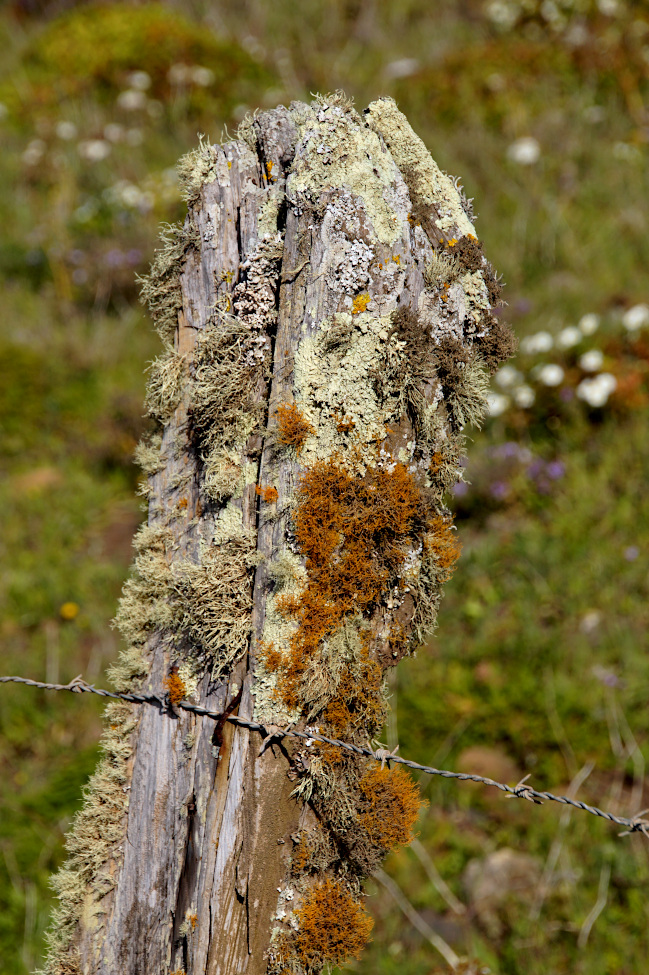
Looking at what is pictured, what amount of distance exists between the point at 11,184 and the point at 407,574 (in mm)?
9192

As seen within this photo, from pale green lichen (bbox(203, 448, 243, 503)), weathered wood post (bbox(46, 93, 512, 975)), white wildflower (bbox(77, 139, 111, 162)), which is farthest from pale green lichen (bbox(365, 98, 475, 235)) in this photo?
white wildflower (bbox(77, 139, 111, 162))

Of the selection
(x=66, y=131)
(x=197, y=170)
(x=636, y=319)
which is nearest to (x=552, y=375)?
(x=636, y=319)

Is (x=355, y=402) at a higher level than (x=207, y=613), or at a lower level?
higher

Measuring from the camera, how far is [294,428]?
1.55 m

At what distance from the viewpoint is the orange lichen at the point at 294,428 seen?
5.09 ft

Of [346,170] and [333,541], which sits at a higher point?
[346,170]

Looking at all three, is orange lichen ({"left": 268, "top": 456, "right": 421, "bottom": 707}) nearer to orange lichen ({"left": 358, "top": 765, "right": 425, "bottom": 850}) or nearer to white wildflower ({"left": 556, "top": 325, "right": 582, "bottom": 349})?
orange lichen ({"left": 358, "top": 765, "right": 425, "bottom": 850})

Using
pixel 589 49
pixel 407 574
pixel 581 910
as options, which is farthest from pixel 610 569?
pixel 589 49

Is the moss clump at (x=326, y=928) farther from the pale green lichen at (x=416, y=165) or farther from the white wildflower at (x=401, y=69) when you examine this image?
the white wildflower at (x=401, y=69)

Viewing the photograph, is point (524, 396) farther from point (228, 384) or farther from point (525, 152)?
point (228, 384)

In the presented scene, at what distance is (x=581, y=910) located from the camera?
312 centimetres

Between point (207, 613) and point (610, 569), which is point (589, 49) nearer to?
point (610, 569)

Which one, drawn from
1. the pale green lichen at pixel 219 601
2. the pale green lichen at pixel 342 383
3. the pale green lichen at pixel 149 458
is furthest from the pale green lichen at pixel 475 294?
the pale green lichen at pixel 149 458

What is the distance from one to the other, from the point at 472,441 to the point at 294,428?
87cm
